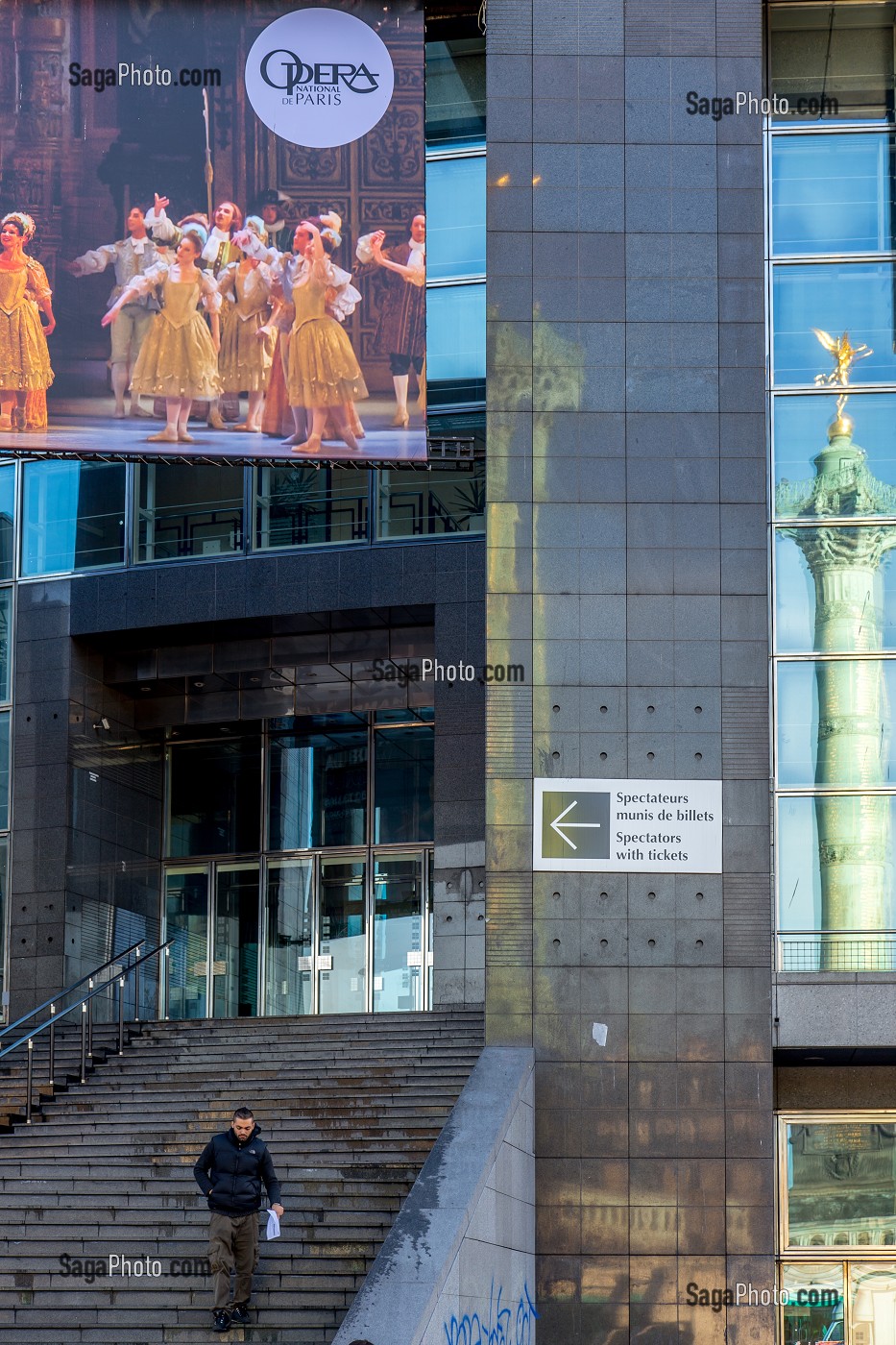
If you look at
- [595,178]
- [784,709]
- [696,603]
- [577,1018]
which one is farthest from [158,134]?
[577,1018]

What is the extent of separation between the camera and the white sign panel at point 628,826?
666 inches

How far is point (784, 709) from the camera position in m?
17.8

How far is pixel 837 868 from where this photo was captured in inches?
688

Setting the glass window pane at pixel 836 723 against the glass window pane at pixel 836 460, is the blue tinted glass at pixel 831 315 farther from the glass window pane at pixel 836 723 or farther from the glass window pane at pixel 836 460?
the glass window pane at pixel 836 723

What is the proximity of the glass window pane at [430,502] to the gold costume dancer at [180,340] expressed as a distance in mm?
5332

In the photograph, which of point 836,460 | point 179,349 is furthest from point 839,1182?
point 179,349

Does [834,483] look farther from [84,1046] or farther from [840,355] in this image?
[84,1046]

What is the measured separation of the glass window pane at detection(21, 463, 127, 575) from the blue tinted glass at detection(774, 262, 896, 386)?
35.4ft

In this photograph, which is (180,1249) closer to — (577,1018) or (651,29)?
(577,1018)

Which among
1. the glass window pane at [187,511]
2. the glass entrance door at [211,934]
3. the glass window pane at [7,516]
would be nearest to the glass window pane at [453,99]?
the glass window pane at [187,511]

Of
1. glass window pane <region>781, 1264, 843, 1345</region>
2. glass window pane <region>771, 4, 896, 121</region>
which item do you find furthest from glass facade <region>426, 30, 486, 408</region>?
glass window pane <region>781, 1264, 843, 1345</region>

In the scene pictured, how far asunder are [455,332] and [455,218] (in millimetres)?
1568

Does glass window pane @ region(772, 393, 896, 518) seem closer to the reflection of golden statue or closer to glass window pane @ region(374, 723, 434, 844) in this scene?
the reflection of golden statue

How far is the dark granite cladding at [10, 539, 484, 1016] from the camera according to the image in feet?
78.1
